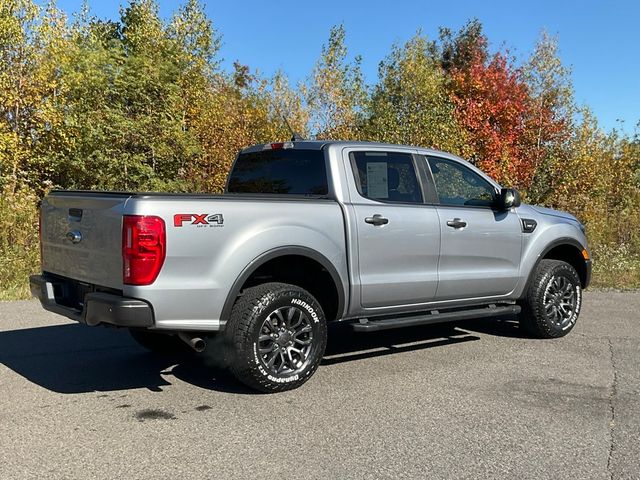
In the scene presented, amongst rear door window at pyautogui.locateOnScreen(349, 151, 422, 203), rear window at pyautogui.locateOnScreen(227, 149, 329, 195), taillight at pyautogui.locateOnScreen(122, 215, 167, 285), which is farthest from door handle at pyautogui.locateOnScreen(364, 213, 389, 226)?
taillight at pyautogui.locateOnScreen(122, 215, 167, 285)

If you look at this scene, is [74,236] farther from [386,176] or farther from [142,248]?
[386,176]

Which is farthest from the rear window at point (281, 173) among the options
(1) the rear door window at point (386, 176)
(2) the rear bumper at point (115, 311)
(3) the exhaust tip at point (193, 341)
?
(2) the rear bumper at point (115, 311)

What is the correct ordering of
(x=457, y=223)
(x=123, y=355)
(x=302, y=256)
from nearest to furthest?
(x=302, y=256) < (x=457, y=223) < (x=123, y=355)

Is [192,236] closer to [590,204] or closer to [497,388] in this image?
[497,388]

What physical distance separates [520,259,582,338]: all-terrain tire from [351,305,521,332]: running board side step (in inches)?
13.2

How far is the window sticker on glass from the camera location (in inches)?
220

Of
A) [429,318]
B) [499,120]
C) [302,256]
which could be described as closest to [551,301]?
[429,318]

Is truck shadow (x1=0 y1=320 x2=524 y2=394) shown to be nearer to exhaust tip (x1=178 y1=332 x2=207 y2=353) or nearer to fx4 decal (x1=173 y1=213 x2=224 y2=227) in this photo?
exhaust tip (x1=178 y1=332 x2=207 y2=353)

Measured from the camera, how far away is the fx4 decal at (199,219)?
4.29 meters

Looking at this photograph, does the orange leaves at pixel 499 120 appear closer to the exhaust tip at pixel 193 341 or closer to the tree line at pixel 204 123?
the tree line at pixel 204 123

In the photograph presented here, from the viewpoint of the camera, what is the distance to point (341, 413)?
4.43 meters

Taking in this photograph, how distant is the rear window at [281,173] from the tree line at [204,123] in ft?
22.9

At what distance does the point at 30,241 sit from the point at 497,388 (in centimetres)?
989

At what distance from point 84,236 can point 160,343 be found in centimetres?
167
